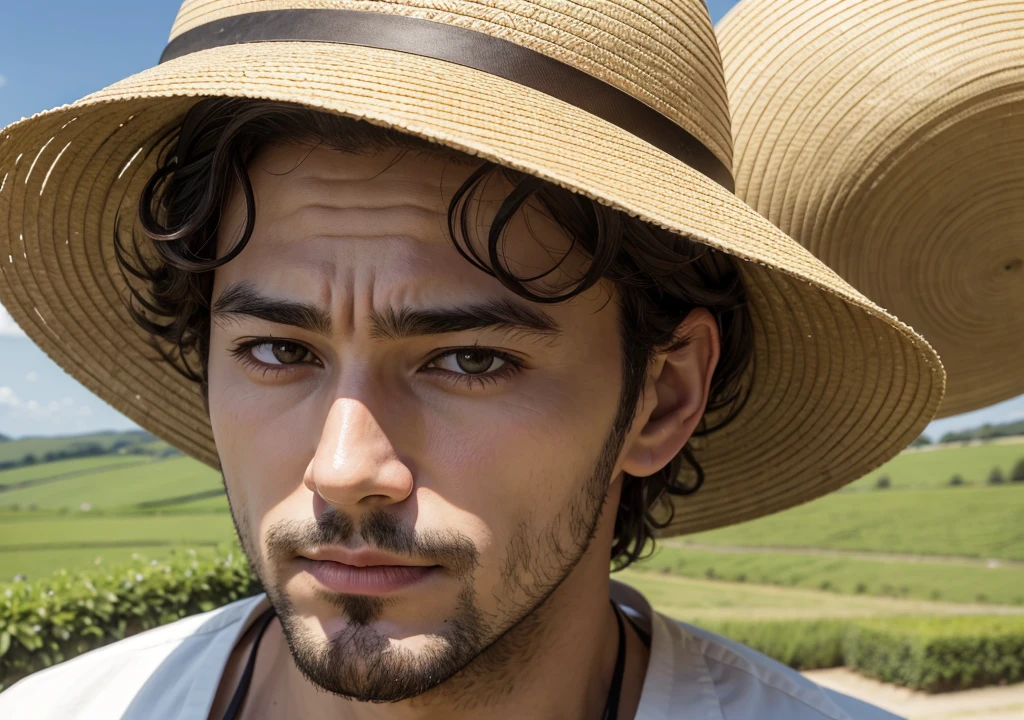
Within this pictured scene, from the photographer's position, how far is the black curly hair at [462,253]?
4.73ft

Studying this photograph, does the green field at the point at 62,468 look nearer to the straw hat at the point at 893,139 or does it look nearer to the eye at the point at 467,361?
the eye at the point at 467,361

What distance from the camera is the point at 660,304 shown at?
5.73 feet

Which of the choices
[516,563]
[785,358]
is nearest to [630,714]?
[516,563]

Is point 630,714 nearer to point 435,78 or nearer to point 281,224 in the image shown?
point 281,224

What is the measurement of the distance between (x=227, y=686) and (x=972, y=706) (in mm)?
14316

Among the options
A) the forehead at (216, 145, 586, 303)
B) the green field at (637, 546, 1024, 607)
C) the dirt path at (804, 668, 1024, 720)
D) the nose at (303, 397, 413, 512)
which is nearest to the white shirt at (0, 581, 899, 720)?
the nose at (303, 397, 413, 512)

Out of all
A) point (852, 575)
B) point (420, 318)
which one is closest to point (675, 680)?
point (420, 318)

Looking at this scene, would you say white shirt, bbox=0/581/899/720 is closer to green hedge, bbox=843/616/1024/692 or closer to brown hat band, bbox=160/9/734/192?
brown hat band, bbox=160/9/734/192

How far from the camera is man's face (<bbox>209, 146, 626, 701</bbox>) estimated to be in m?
1.37

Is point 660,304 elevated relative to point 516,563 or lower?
elevated

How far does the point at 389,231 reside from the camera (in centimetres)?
141

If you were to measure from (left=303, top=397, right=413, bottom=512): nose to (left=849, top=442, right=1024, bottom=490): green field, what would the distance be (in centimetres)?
2698

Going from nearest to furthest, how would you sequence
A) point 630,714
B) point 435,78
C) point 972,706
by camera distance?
point 435,78 < point 630,714 < point 972,706

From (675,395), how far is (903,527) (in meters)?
25.2
